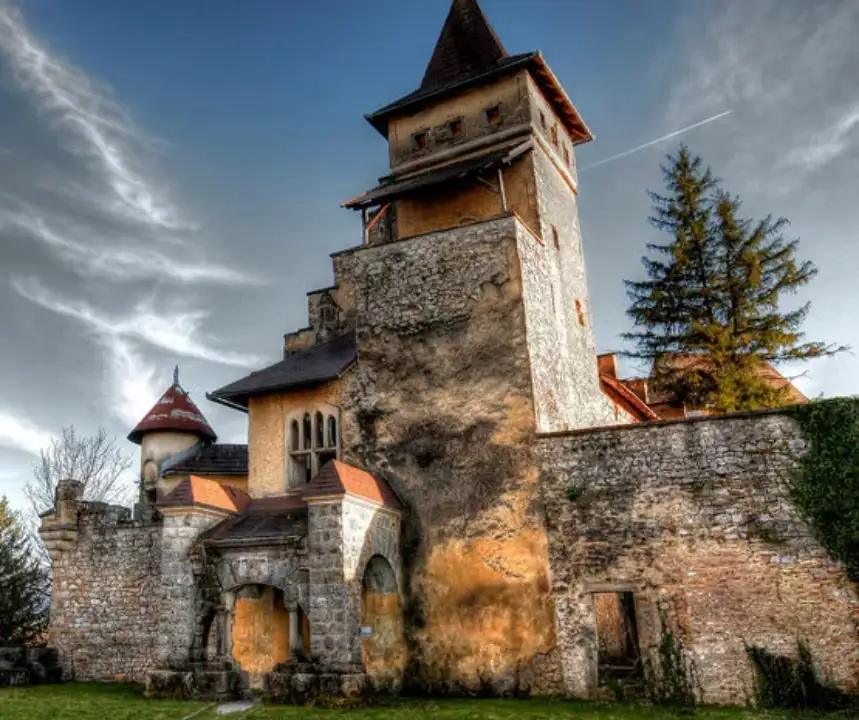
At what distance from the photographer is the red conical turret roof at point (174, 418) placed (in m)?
20.9

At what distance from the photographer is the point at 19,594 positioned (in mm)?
20922

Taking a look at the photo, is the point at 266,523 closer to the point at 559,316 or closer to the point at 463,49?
the point at 559,316

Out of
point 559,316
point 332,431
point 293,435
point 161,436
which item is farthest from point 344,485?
point 161,436

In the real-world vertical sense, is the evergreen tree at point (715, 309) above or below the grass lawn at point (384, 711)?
above

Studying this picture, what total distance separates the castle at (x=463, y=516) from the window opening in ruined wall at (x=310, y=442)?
0.05m

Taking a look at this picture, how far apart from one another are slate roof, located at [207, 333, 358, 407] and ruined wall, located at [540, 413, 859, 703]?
18.5 feet

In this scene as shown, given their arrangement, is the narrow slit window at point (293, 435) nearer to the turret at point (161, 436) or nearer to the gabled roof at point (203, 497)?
the gabled roof at point (203, 497)

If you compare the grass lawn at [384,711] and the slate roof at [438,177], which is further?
the slate roof at [438,177]

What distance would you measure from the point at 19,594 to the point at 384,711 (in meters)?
15.0

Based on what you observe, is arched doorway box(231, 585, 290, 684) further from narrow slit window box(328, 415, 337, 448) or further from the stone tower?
the stone tower

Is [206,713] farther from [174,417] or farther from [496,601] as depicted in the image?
[174,417]

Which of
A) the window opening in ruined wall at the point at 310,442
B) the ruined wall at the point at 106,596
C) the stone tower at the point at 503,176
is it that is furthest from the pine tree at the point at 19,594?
the stone tower at the point at 503,176

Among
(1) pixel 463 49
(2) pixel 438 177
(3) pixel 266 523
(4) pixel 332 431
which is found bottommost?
(3) pixel 266 523

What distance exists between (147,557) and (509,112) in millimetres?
14712
